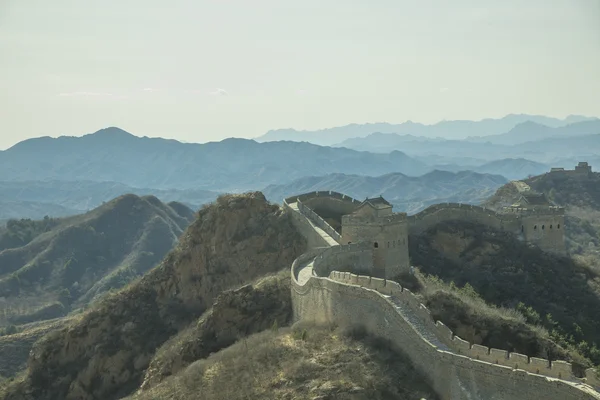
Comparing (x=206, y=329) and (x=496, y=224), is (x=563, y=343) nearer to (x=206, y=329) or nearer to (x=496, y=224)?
(x=206, y=329)

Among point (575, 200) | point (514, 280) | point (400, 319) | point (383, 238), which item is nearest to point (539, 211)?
point (514, 280)

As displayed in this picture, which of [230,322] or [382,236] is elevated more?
[382,236]

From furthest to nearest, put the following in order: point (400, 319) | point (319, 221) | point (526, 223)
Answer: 1. point (526, 223)
2. point (319, 221)
3. point (400, 319)

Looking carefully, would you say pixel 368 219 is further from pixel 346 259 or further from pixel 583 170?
pixel 583 170

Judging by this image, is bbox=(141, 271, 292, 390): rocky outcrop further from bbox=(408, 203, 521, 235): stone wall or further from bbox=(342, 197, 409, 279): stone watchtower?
bbox=(408, 203, 521, 235): stone wall

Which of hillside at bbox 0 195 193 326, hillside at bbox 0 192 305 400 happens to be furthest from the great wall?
hillside at bbox 0 195 193 326
